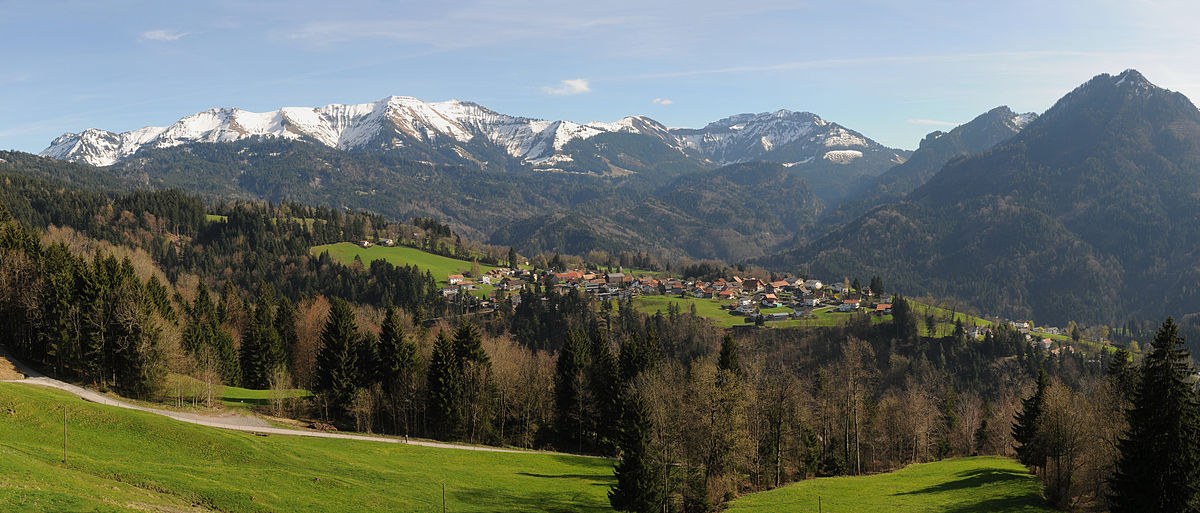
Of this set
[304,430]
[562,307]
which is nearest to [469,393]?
[304,430]

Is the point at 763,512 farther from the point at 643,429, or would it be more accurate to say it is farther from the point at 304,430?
the point at 304,430

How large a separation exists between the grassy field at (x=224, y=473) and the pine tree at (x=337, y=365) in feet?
49.6

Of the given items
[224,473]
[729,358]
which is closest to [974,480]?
[729,358]

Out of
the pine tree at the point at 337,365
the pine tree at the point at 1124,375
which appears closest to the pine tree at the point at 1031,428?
the pine tree at the point at 1124,375

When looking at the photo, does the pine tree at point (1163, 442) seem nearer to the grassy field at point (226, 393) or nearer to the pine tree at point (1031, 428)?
the pine tree at point (1031, 428)

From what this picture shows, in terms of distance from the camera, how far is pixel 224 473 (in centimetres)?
3694

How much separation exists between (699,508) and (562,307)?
136 m

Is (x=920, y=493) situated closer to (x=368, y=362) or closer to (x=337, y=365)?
(x=368, y=362)

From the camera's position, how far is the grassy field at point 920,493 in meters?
45.3

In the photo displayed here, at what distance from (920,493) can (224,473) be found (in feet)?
162

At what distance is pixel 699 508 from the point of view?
46969mm

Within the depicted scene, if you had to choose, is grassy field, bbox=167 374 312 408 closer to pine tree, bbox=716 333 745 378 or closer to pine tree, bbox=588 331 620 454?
pine tree, bbox=588 331 620 454

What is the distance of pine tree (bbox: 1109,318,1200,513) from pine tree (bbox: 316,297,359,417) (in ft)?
220

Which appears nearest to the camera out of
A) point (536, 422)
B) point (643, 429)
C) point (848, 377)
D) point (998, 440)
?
point (643, 429)
